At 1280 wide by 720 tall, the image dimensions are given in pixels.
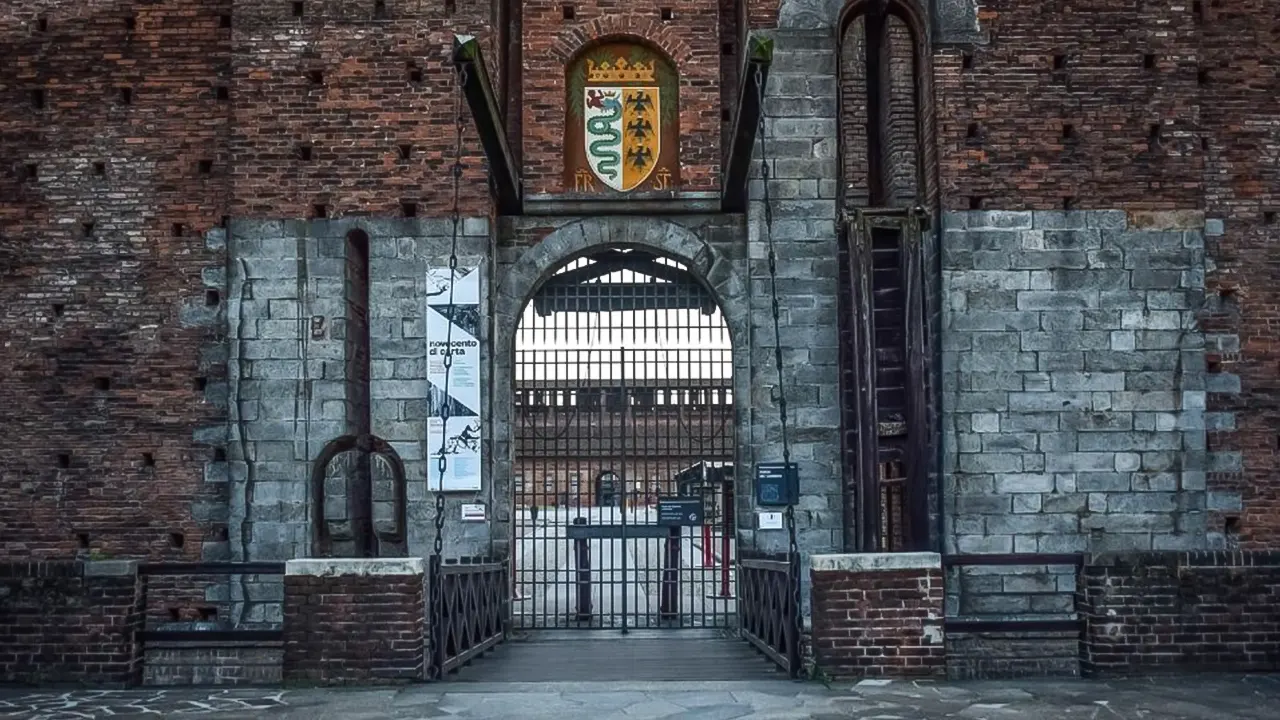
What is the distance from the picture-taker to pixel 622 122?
11.9 m

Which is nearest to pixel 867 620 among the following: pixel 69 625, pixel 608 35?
pixel 69 625

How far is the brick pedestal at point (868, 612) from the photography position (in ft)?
26.5

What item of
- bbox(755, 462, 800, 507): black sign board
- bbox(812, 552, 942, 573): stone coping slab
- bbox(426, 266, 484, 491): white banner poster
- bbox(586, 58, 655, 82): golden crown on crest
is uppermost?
bbox(586, 58, 655, 82): golden crown on crest

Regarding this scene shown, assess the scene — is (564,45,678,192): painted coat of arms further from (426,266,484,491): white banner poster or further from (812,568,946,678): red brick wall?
(812,568,946,678): red brick wall

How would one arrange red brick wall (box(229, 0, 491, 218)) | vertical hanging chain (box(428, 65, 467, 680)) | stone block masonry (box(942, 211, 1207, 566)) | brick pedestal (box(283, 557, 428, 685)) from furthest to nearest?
1. red brick wall (box(229, 0, 491, 218))
2. stone block masonry (box(942, 211, 1207, 566))
3. vertical hanging chain (box(428, 65, 467, 680))
4. brick pedestal (box(283, 557, 428, 685))

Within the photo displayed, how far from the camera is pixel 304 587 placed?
802cm

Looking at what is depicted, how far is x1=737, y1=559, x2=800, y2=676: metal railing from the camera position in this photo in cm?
837

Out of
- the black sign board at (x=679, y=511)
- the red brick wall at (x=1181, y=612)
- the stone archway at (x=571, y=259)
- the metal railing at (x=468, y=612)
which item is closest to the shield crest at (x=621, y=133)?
the stone archway at (x=571, y=259)

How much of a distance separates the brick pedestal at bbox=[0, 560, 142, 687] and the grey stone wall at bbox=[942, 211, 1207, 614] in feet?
21.0

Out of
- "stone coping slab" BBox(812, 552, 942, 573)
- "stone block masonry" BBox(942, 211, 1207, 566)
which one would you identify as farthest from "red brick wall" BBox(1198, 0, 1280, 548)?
"stone coping slab" BBox(812, 552, 942, 573)

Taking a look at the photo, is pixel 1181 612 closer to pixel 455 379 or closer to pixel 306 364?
pixel 455 379

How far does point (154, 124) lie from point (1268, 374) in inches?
401

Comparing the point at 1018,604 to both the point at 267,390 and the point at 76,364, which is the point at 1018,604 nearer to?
the point at 267,390

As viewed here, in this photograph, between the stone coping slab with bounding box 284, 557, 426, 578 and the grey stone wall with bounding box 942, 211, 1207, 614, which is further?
the grey stone wall with bounding box 942, 211, 1207, 614
